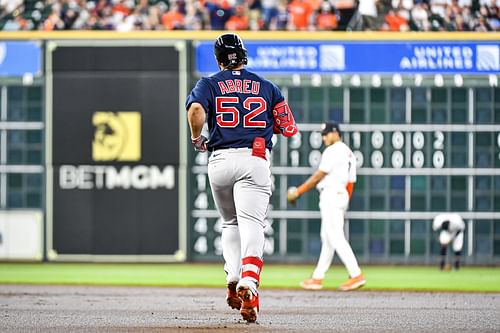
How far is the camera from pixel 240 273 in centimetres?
999

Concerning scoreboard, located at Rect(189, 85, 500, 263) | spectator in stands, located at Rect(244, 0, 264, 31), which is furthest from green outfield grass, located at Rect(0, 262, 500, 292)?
spectator in stands, located at Rect(244, 0, 264, 31)

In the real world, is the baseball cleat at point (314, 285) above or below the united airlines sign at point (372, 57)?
below

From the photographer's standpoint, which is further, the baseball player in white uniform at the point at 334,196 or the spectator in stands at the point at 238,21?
the spectator in stands at the point at 238,21

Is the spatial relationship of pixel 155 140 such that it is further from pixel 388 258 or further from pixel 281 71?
pixel 388 258

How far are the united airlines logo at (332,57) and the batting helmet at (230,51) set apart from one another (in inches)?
409

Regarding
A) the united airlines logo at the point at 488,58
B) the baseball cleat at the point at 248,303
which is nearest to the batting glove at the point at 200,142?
the baseball cleat at the point at 248,303

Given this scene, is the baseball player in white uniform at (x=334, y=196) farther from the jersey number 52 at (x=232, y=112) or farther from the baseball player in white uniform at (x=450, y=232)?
the jersey number 52 at (x=232, y=112)

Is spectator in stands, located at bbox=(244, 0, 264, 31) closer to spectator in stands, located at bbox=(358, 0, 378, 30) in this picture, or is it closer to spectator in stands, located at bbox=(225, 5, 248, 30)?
spectator in stands, located at bbox=(225, 5, 248, 30)

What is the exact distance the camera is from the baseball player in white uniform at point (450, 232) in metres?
19.3

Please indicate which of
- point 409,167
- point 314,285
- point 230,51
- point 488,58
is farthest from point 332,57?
point 230,51

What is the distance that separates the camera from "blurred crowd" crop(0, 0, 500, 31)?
21125 millimetres

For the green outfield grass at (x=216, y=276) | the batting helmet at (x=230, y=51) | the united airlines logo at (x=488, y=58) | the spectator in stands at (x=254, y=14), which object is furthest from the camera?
the spectator in stands at (x=254, y=14)

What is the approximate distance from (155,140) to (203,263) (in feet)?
7.50

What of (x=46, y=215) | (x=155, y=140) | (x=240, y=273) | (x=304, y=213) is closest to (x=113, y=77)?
(x=155, y=140)
